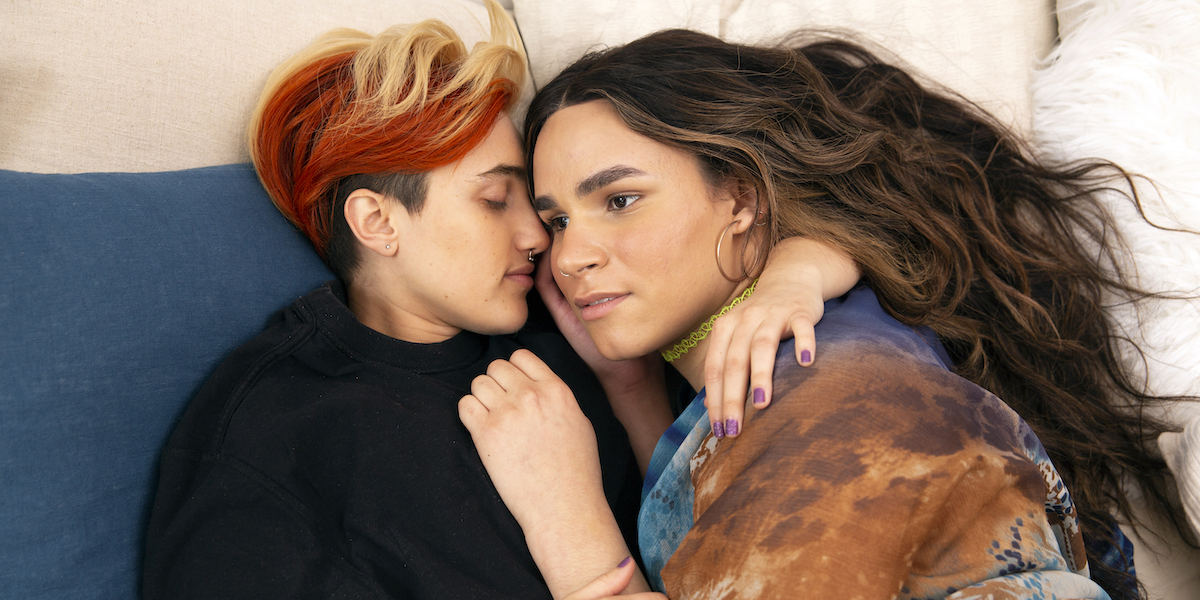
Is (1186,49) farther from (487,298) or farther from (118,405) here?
(118,405)

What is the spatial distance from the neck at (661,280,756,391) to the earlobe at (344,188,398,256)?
657mm

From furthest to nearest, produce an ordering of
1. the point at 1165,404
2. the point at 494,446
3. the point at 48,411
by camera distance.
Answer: the point at 1165,404 → the point at 494,446 → the point at 48,411

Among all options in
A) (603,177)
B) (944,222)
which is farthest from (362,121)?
(944,222)

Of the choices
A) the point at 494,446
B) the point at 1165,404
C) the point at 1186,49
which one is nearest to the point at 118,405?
the point at 494,446

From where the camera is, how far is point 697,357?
1.49 m

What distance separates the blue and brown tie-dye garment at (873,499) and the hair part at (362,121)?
86 cm

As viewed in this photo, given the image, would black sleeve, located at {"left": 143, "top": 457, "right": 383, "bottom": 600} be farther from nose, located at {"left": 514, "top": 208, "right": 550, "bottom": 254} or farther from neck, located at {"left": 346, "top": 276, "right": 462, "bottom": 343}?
nose, located at {"left": 514, "top": 208, "right": 550, "bottom": 254}

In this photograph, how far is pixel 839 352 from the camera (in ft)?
3.44

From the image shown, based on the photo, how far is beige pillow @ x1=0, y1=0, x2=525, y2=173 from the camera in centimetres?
124

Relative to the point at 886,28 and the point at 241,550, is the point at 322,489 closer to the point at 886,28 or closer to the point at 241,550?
the point at 241,550

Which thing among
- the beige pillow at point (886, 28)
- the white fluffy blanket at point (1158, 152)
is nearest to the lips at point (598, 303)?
the beige pillow at point (886, 28)

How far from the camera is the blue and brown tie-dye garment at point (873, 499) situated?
887 millimetres

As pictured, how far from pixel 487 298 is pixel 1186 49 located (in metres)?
1.63

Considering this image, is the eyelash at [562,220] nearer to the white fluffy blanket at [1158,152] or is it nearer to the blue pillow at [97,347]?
the blue pillow at [97,347]
